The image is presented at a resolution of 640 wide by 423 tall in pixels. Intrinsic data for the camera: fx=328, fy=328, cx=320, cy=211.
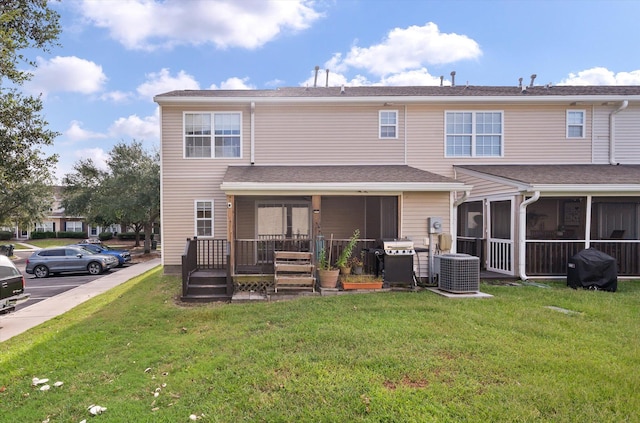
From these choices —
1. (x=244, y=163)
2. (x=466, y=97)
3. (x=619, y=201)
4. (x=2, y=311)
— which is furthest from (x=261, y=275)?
(x=619, y=201)

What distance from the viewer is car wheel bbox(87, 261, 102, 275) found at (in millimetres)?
14992

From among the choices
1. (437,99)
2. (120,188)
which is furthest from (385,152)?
(120,188)

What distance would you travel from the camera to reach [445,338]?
4.76m

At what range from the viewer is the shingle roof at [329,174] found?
28.8ft

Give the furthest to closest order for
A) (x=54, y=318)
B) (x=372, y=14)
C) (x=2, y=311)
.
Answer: (x=372, y=14) < (x=54, y=318) < (x=2, y=311)

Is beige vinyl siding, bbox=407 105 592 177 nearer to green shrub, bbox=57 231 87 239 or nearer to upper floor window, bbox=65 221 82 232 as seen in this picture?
green shrub, bbox=57 231 87 239

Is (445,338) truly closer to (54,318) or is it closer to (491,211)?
(491,211)

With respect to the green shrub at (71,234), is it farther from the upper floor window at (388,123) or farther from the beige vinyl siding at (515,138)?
the beige vinyl siding at (515,138)

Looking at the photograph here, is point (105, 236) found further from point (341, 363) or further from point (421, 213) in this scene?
point (341, 363)

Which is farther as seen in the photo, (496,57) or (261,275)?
(496,57)

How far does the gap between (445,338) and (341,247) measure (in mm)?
4963

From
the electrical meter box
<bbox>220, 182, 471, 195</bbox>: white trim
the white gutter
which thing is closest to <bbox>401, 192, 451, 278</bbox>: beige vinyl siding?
the electrical meter box

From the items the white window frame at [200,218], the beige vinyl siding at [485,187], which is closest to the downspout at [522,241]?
the beige vinyl siding at [485,187]

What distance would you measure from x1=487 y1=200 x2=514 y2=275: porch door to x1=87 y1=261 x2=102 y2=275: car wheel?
1614 centimetres
